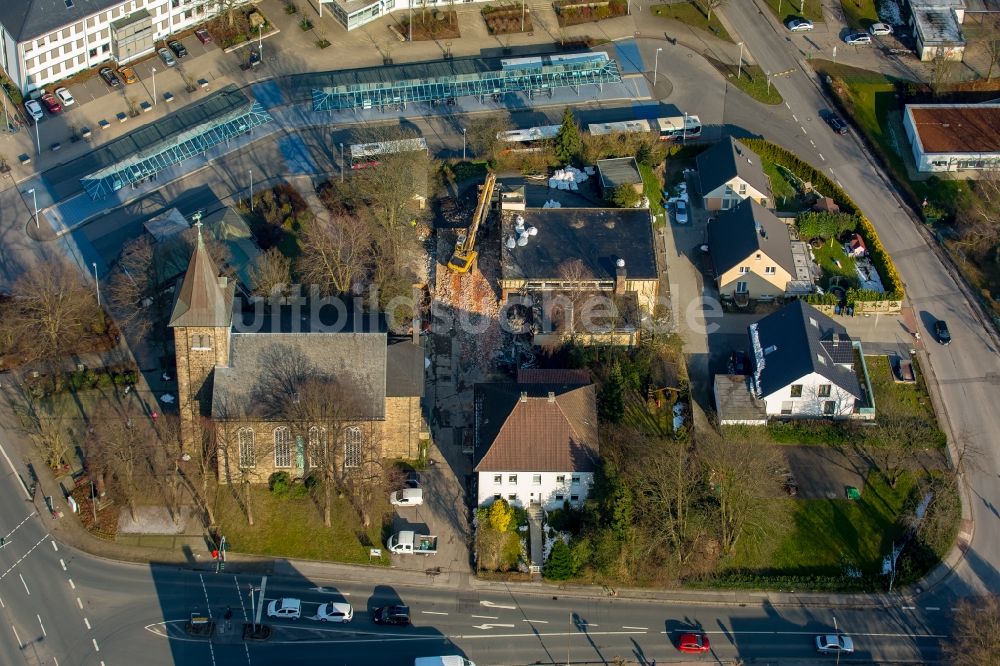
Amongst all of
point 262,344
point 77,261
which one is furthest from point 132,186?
point 262,344

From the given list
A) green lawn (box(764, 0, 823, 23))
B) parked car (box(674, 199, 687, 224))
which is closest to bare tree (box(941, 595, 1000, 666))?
parked car (box(674, 199, 687, 224))

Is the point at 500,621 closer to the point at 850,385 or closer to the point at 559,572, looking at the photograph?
the point at 559,572

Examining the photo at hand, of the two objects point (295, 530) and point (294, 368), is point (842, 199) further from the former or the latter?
point (295, 530)

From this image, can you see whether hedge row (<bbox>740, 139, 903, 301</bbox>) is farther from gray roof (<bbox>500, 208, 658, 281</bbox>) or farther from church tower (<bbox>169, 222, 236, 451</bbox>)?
church tower (<bbox>169, 222, 236, 451</bbox>)

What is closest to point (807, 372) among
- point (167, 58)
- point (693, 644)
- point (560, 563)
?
point (693, 644)

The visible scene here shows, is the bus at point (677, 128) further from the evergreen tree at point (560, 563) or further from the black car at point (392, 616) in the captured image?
the black car at point (392, 616)

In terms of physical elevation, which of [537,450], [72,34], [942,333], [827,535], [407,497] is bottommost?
[827,535]

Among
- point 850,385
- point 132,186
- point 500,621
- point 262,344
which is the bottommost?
point 500,621
